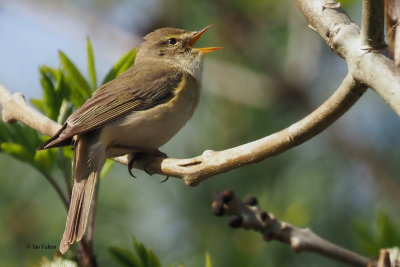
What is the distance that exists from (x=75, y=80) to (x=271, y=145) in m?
1.43

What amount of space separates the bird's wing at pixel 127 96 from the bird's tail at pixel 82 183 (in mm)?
95

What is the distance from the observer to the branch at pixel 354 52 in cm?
157

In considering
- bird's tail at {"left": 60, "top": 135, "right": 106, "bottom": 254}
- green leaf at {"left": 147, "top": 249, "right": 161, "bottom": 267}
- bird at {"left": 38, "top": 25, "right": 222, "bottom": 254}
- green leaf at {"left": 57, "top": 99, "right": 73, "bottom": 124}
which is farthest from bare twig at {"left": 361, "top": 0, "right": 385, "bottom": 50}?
green leaf at {"left": 57, "top": 99, "right": 73, "bottom": 124}

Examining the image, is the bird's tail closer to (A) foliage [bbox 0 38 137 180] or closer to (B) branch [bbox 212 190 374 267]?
(A) foliage [bbox 0 38 137 180]

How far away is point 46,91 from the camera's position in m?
2.85

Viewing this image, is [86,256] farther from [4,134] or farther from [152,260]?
[4,134]

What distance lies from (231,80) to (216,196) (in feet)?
7.06

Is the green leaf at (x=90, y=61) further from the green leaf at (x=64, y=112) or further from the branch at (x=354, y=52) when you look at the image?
the branch at (x=354, y=52)

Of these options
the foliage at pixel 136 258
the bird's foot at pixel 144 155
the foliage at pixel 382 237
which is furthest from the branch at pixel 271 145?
the foliage at pixel 382 237

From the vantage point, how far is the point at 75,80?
3.13 meters

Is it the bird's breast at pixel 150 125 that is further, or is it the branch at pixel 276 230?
the bird's breast at pixel 150 125

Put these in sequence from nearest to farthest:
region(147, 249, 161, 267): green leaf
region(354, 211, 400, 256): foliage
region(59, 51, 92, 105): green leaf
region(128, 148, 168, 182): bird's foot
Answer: region(147, 249, 161, 267): green leaf, region(354, 211, 400, 256): foliage, region(59, 51, 92, 105): green leaf, region(128, 148, 168, 182): bird's foot

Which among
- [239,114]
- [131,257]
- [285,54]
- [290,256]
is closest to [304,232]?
[131,257]

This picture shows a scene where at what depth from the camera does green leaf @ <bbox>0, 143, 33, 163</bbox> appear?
2.57 m
